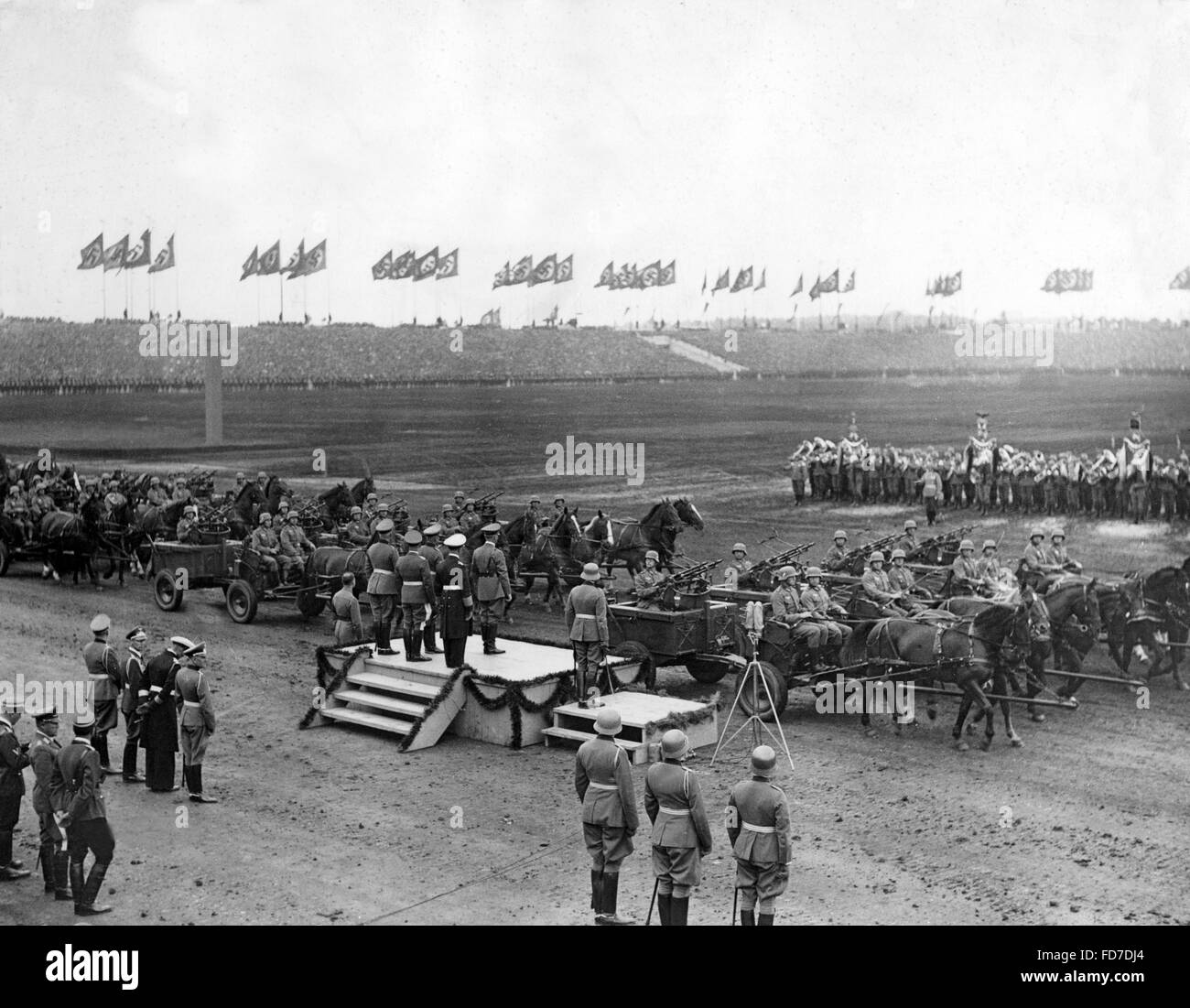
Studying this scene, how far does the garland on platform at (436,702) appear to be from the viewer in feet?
41.0

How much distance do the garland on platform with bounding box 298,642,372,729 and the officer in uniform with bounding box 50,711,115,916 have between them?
14.6ft

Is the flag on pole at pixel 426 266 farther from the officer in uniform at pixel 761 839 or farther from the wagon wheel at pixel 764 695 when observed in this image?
the officer in uniform at pixel 761 839

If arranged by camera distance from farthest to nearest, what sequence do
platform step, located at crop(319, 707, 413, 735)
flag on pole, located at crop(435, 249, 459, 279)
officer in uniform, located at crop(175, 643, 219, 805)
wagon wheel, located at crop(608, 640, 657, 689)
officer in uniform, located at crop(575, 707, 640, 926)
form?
flag on pole, located at crop(435, 249, 459, 279) < wagon wheel, located at crop(608, 640, 657, 689) < platform step, located at crop(319, 707, 413, 735) < officer in uniform, located at crop(175, 643, 219, 805) < officer in uniform, located at crop(575, 707, 640, 926)

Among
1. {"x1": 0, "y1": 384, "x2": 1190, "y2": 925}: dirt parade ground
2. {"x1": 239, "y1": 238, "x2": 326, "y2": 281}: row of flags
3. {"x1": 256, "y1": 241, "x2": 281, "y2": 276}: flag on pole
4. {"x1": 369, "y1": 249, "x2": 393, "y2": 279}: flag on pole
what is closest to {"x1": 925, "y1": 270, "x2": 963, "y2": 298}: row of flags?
{"x1": 0, "y1": 384, "x2": 1190, "y2": 925}: dirt parade ground

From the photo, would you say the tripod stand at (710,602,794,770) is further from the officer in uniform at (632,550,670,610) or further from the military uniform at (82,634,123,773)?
the military uniform at (82,634,123,773)

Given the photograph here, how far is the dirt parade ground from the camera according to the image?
9180 millimetres

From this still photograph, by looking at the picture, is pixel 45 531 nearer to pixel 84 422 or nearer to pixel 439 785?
pixel 84 422

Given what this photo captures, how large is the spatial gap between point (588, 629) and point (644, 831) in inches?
95.2

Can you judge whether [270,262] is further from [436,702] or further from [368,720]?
[436,702]

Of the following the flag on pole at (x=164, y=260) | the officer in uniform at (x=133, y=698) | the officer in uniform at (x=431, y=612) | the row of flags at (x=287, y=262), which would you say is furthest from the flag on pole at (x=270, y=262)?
the officer in uniform at (x=133, y=698)

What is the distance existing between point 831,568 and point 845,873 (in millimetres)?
6455

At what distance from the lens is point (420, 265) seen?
1916cm

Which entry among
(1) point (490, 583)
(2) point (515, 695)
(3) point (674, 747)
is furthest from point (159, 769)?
(3) point (674, 747)
